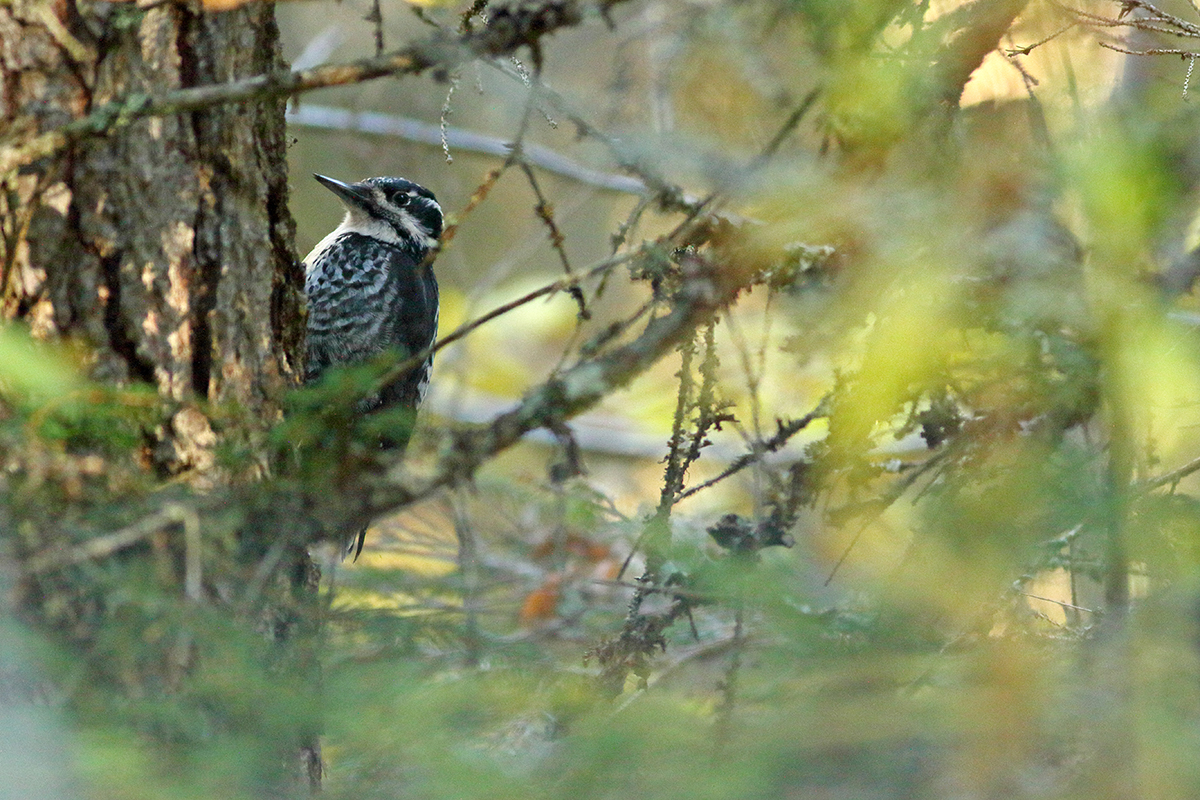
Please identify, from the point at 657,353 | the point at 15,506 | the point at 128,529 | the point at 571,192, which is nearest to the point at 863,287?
the point at 657,353

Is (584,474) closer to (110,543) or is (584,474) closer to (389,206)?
(110,543)

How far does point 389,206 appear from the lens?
4.41m

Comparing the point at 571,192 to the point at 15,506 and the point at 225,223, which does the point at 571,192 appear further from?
the point at 15,506

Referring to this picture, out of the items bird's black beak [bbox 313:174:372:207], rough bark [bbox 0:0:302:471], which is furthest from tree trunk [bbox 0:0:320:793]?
bird's black beak [bbox 313:174:372:207]

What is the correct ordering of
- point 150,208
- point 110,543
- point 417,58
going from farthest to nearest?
point 150,208
point 417,58
point 110,543

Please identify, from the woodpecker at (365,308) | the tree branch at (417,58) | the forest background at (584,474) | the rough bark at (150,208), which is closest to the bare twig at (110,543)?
the forest background at (584,474)

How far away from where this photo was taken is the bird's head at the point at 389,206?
14.3 feet

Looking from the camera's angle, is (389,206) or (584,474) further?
(389,206)

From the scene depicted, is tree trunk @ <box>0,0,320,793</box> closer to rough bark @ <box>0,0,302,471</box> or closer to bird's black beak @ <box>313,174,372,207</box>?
rough bark @ <box>0,0,302,471</box>

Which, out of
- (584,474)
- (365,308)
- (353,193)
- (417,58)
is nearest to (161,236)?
(417,58)

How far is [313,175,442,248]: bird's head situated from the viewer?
4.37m

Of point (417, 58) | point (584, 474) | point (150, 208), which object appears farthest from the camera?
point (584, 474)

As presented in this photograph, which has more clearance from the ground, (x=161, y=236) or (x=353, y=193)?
(x=353, y=193)

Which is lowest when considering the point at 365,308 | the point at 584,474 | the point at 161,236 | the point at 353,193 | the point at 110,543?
the point at 110,543
